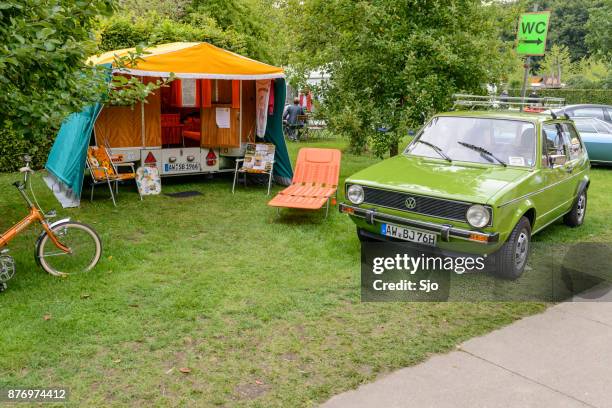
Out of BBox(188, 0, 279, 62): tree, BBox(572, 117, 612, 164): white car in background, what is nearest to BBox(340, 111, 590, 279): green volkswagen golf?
BBox(572, 117, 612, 164): white car in background

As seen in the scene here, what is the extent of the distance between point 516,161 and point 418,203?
140 cm

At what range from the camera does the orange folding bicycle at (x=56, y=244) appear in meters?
5.17

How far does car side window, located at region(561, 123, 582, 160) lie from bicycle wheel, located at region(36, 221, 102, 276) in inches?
230

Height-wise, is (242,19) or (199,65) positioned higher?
(242,19)

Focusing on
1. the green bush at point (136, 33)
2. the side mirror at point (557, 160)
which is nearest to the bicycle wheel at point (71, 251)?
the side mirror at point (557, 160)

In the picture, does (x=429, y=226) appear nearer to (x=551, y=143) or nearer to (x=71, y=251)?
(x=551, y=143)

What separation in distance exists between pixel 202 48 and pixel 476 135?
4.96 metres

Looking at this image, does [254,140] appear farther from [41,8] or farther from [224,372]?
[224,372]

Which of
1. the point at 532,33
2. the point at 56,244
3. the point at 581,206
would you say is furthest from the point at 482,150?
the point at 56,244

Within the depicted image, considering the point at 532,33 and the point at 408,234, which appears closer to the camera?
the point at 408,234

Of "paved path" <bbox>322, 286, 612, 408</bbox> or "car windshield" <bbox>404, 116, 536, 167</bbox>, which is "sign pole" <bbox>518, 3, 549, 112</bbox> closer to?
"car windshield" <bbox>404, 116, 536, 167</bbox>

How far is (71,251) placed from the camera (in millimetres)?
5570

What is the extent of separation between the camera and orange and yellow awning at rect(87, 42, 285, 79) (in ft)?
28.0

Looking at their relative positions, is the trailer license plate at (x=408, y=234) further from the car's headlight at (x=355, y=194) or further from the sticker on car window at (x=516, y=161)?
the sticker on car window at (x=516, y=161)
